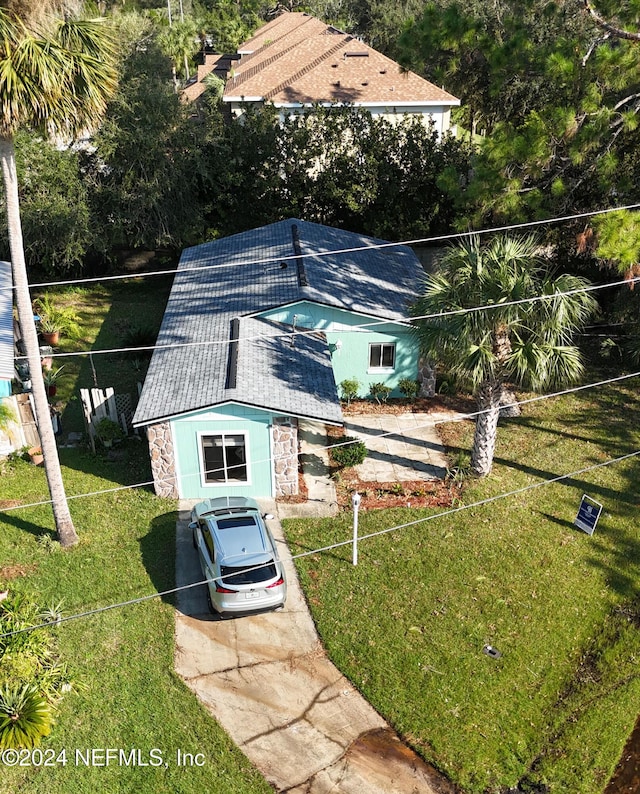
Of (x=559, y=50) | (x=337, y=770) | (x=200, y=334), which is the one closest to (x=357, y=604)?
(x=337, y=770)

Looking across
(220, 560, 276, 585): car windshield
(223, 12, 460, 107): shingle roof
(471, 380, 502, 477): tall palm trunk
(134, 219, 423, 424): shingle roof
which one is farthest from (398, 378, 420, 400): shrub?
(223, 12, 460, 107): shingle roof

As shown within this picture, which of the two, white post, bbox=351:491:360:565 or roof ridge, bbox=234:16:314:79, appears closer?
white post, bbox=351:491:360:565

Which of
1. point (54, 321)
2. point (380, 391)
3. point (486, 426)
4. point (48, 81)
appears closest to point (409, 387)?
point (380, 391)

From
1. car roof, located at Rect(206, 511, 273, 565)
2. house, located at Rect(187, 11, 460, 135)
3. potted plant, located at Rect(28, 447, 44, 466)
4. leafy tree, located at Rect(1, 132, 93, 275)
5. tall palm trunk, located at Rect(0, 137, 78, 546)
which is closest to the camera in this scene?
tall palm trunk, located at Rect(0, 137, 78, 546)

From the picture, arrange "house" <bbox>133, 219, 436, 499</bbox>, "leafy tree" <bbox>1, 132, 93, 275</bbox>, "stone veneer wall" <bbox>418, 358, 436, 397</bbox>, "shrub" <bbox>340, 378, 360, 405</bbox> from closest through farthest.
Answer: "house" <bbox>133, 219, 436, 499</bbox> < "shrub" <bbox>340, 378, 360, 405</bbox> < "stone veneer wall" <bbox>418, 358, 436, 397</bbox> < "leafy tree" <bbox>1, 132, 93, 275</bbox>

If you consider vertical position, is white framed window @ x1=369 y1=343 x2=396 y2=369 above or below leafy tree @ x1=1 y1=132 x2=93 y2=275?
below

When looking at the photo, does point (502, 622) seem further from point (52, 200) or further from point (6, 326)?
point (52, 200)

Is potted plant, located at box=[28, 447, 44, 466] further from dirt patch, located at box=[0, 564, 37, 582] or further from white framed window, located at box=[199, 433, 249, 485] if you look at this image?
white framed window, located at box=[199, 433, 249, 485]
